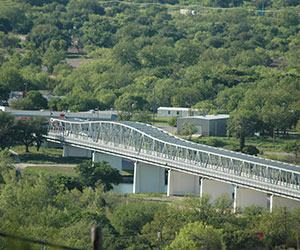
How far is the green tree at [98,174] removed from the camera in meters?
36.3

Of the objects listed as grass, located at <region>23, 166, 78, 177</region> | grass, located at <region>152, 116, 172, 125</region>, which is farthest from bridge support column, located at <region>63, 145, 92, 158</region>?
grass, located at <region>152, 116, 172, 125</region>

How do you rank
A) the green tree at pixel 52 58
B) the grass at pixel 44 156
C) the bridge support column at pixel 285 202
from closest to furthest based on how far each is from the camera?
the bridge support column at pixel 285 202
the grass at pixel 44 156
the green tree at pixel 52 58

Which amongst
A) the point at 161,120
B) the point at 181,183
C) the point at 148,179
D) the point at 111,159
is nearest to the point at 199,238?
the point at 181,183

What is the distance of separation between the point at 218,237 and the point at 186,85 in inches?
1251

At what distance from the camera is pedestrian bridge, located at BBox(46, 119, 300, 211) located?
3494 cm

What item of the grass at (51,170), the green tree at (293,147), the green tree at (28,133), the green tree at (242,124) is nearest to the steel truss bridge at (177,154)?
the green tree at (28,133)

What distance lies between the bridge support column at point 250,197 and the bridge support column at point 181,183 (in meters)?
1.92

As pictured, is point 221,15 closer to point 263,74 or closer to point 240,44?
point 240,44

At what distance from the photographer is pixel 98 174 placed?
36.9 metres

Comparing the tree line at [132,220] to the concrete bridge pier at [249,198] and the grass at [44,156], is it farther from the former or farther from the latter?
the grass at [44,156]

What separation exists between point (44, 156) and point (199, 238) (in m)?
16.9

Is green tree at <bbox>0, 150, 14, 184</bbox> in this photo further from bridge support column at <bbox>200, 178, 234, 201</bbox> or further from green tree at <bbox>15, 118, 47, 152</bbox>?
bridge support column at <bbox>200, 178, 234, 201</bbox>

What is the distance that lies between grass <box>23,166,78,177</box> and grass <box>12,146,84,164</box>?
136cm

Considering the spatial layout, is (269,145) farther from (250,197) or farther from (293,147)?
(250,197)
